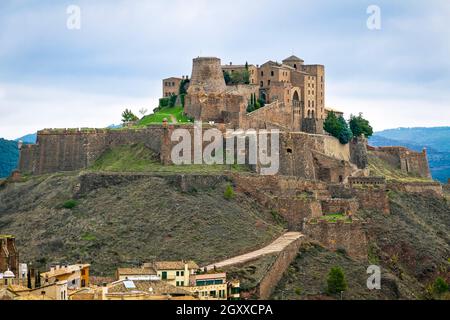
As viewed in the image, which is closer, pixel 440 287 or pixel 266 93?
pixel 440 287

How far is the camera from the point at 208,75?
10656 centimetres

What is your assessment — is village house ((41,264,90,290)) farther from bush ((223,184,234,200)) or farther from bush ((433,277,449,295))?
bush ((433,277,449,295))

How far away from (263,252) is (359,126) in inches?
1374

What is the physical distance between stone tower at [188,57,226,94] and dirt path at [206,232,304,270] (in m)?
21.9

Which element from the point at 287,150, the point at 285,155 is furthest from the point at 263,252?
the point at 287,150

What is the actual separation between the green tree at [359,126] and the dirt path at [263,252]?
28274mm

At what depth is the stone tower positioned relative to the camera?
10625cm

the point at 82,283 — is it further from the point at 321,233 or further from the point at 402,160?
the point at 402,160

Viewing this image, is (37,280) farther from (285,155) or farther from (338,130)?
(338,130)

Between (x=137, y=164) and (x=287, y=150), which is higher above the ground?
(x=287, y=150)

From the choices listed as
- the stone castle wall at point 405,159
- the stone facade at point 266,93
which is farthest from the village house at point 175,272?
the stone castle wall at point 405,159

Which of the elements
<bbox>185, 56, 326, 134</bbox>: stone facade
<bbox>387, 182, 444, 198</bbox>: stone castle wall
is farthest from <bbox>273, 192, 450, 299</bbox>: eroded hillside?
<bbox>185, 56, 326, 134</bbox>: stone facade

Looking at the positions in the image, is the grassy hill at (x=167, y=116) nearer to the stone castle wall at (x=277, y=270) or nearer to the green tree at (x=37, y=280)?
the stone castle wall at (x=277, y=270)

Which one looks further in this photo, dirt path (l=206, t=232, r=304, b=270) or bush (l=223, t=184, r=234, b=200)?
bush (l=223, t=184, r=234, b=200)
